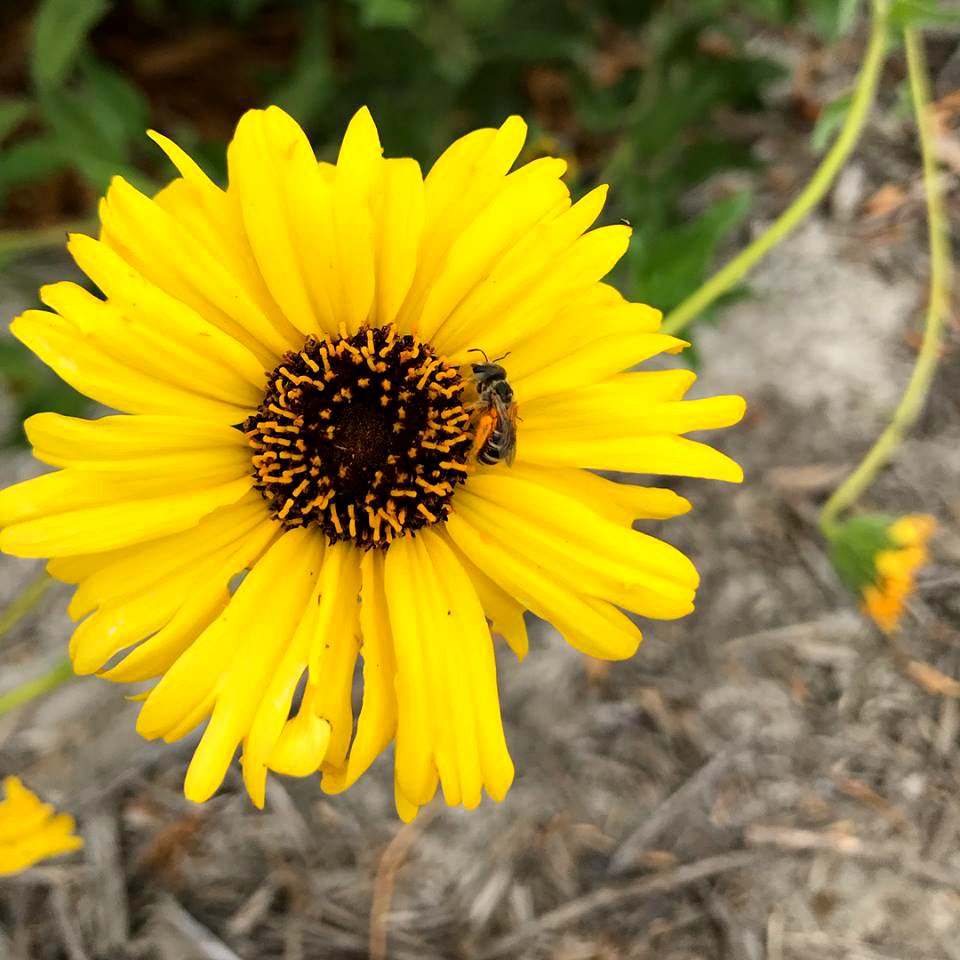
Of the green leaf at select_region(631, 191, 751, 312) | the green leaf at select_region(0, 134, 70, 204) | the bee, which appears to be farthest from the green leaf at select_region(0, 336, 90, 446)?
the green leaf at select_region(631, 191, 751, 312)

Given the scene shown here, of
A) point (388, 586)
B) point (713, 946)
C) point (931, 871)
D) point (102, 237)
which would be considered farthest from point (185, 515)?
point (931, 871)

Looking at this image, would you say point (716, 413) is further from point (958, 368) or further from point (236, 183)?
point (958, 368)

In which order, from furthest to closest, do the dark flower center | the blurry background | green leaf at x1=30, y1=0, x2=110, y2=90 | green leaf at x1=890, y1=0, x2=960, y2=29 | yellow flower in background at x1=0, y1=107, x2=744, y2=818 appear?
the blurry background → green leaf at x1=30, y1=0, x2=110, y2=90 → green leaf at x1=890, y1=0, x2=960, y2=29 → the dark flower center → yellow flower in background at x1=0, y1=107, x2=744, y2=818

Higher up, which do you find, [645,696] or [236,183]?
[236,183]

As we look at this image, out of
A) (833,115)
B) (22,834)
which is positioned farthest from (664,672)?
(22,834)

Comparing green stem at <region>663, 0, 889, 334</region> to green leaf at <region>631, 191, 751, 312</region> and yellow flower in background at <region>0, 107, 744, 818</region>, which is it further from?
yellow flower in background at <region>0, 107, 744, 818</region>

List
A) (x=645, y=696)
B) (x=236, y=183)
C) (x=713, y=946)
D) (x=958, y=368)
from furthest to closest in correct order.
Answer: (x=958, y=368), (x=645, y=696), (x=713, y=946), (x=236, y=183)

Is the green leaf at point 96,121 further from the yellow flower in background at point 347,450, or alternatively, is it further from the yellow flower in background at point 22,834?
the yellow flower in background at point 22,834
